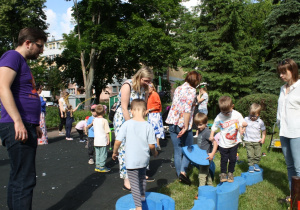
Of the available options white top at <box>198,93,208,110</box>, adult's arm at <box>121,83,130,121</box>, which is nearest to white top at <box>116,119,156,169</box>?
adult's arm at <box>121,83,130,121</box>

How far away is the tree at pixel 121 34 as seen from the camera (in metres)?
21.6

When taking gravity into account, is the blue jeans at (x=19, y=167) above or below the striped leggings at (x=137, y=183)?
above

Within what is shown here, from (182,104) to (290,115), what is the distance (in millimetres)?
1725

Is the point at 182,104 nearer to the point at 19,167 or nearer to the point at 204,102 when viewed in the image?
the point at 19,167

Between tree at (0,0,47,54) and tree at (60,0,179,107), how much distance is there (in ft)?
15.0

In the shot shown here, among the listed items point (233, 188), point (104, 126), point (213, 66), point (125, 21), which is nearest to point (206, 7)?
point (213, 66)

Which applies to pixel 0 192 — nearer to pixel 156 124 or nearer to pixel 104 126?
pixel 104 126

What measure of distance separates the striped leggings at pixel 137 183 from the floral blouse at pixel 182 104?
5.08 ft

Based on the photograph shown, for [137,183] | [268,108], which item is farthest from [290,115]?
[268,108]

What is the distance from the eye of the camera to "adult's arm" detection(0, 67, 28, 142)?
244 centimetres

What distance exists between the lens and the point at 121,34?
23078mm

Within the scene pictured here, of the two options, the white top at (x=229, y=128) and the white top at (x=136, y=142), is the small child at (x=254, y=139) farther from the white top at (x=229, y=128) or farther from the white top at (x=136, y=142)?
the white top at (x=136, y=142)

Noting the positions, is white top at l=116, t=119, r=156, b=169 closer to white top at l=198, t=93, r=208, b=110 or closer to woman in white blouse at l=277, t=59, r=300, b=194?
woman in white blouse at l=277, t=59, r=300, b=194

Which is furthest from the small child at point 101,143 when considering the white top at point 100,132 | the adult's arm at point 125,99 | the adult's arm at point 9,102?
the adult's arm at point 9,102
